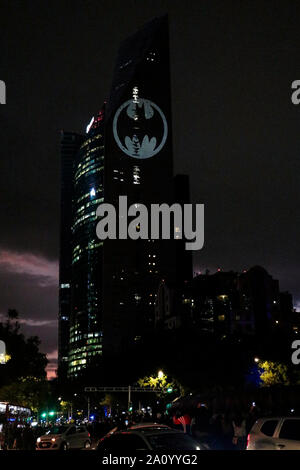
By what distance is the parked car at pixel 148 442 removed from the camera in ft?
44.5

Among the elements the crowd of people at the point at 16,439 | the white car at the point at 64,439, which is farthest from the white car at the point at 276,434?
the crowd of people at the point at 16,439

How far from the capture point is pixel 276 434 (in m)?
15.3

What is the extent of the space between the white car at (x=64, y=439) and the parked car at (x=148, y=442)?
17729 mm

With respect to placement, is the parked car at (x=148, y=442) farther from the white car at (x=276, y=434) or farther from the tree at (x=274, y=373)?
the tree at (x=274, y=373)

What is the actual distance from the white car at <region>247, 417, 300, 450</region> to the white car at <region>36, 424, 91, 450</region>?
58.1 ft

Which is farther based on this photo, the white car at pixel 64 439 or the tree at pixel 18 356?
the tree at pixel 18 356

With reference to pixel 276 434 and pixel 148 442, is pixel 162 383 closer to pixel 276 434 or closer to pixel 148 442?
pixel 276 434

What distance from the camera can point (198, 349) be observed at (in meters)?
71.2

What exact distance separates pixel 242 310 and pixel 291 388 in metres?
106

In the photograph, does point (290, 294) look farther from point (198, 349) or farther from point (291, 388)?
point (291, 388)

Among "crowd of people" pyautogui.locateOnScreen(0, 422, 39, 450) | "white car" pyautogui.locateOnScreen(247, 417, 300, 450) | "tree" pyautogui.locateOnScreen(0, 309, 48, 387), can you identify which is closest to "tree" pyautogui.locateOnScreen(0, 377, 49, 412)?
"tree" pyautogui.locateOnScreen(0, 309, 48, 387)

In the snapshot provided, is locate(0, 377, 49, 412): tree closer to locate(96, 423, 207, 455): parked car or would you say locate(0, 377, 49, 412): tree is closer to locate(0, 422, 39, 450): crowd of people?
locate(0, 422, 39, 450): crowd of people

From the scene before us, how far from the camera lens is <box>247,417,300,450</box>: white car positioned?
1477 cm
